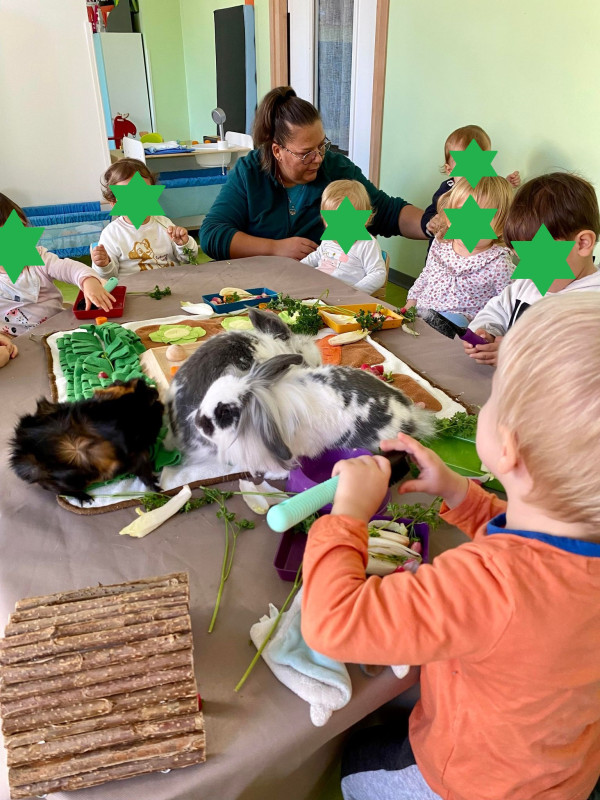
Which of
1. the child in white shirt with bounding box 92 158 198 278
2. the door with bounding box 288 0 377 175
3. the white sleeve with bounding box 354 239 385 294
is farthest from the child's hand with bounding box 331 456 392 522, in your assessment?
the door with bounding box 288 0 377 175

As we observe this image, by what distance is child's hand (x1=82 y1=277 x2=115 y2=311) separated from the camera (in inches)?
66.9

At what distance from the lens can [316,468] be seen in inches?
39.6

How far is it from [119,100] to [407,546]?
6.24m

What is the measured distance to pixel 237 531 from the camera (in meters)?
0.91

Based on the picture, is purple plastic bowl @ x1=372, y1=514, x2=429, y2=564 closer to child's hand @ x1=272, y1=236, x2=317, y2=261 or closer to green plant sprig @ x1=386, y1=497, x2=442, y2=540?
green plant sprig @ x1=386, y1=497, x2=442, y2=540

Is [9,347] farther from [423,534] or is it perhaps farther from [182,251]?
[423,534]

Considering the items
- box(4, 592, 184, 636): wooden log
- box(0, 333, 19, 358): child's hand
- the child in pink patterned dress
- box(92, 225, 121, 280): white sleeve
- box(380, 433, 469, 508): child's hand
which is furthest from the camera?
box(92, 225, 121, 280): white sleeve

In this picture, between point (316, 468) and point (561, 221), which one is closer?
point (316, 468)

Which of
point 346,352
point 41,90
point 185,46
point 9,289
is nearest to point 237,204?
point 9,289

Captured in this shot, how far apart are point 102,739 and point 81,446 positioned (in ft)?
1.54

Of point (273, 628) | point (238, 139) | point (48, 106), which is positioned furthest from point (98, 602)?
point (238, 139)

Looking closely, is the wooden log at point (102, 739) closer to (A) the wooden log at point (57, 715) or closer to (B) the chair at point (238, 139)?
(A) the wooden log at point (57, 715)

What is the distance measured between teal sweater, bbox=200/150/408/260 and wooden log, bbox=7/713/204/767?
2.05 meters

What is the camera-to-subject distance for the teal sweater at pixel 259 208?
7.82ft
